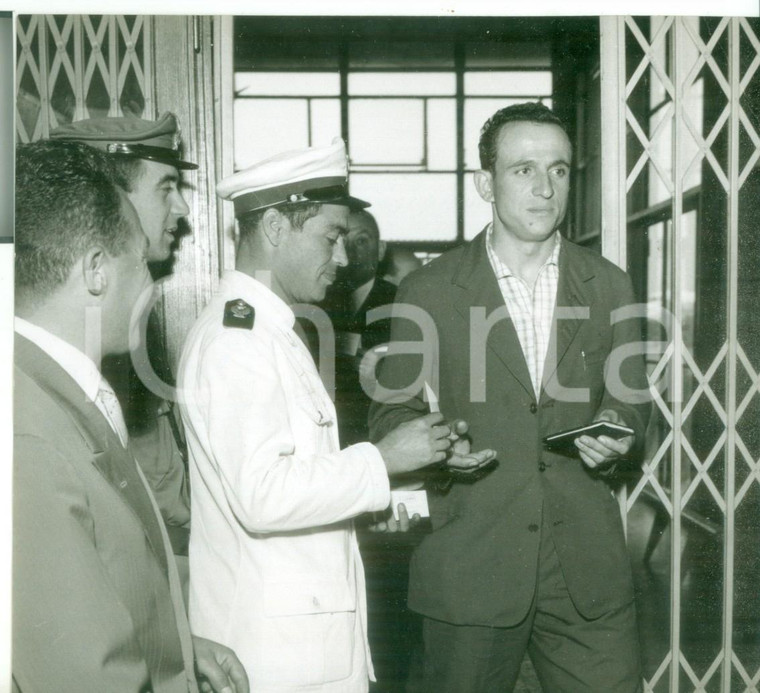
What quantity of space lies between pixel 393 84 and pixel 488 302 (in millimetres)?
645

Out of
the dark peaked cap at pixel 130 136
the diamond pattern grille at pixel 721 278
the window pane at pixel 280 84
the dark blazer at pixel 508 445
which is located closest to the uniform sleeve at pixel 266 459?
the dark blazer at pixel 508 445

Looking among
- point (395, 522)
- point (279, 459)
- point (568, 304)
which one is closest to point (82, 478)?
point (279, 459)

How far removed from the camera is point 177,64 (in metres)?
1.86

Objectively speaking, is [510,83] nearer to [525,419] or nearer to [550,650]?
[525,419]

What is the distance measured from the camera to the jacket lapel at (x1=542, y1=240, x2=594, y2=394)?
1.66m

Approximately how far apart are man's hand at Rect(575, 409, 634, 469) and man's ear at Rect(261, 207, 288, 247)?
2.51 ft

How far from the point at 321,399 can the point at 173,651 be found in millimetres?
507

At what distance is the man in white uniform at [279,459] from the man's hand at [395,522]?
0.13 meters

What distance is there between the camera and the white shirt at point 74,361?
3.59 feet

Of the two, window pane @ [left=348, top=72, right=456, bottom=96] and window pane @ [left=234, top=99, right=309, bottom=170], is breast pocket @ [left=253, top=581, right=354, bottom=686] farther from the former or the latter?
window pane @ [left=348, top=72, right=456, bottom=96]

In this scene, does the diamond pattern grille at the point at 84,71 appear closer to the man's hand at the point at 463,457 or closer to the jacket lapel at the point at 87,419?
the jacket lapel at the point at 87,419

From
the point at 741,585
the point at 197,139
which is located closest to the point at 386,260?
the point at 197,139

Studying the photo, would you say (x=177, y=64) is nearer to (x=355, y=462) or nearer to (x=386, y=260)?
(x=386, y=260)

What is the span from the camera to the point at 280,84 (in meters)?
1.85
